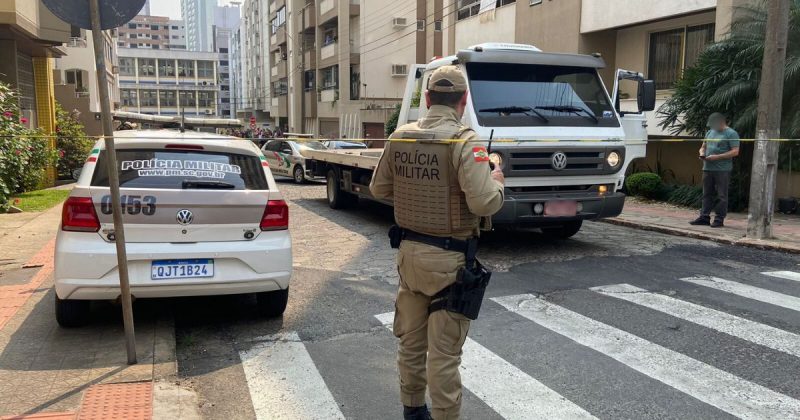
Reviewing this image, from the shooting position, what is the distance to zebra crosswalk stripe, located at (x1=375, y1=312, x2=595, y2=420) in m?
3.76

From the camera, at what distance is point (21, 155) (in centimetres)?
1227

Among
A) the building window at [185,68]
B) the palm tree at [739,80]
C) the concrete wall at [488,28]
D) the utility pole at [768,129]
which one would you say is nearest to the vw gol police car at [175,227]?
the utility pole at [768,129]

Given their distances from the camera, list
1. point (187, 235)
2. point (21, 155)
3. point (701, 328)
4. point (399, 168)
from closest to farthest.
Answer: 1. point (399, 168)
2. point (187, 235)
3. point (701, 328)
4. point (21, 155)

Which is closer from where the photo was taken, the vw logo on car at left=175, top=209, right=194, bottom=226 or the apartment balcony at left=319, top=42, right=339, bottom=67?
the vw logo on car at left=175, top=209, right=194, bottom=226

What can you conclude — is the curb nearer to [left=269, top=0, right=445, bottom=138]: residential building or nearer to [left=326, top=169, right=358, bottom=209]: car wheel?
[left=326, top=169, right=358, bottom=209]: car wheel

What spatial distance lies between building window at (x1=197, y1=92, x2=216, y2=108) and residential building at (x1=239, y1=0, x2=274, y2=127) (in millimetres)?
15341

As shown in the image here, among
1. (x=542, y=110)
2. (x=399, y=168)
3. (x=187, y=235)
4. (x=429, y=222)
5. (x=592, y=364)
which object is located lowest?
(x=592, y=364)

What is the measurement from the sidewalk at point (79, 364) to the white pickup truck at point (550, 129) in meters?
4.41

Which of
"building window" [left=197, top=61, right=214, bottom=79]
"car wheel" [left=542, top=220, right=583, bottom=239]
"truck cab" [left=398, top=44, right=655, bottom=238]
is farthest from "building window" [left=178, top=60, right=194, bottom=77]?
"truck cab" [left=398, top=44, right=655, bottom=238]

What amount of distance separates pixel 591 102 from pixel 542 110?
89 centimetres

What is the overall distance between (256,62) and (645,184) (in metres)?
72.7

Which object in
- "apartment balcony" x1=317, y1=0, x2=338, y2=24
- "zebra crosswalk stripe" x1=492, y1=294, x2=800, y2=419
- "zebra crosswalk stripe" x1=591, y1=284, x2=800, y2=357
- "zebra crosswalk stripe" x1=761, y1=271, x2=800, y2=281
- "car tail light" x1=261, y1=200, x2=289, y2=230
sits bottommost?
"zebra crosswalk stripe" x1=492, y1=294, x2=800, y2=419

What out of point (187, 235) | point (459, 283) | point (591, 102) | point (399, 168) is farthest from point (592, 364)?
point (591, 102)

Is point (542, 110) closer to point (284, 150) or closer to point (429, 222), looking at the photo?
point (429, 222)
